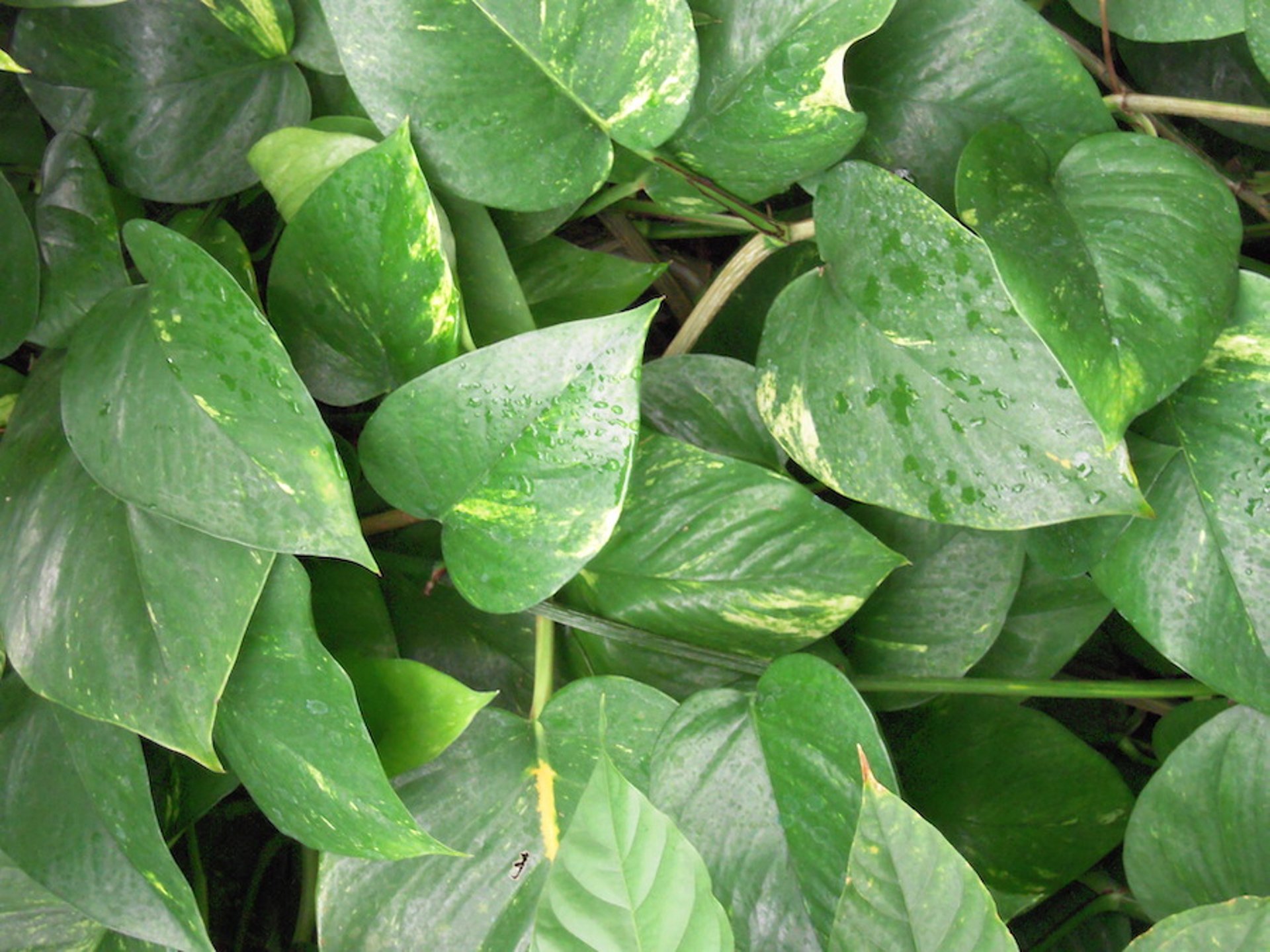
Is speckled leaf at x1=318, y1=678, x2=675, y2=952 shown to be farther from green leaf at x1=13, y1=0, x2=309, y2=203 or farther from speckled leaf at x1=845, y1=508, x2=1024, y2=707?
green leaf at x1=13, y1=0, x2=309, y2=203

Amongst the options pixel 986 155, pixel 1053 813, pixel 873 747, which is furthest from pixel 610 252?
pixel 1053 813

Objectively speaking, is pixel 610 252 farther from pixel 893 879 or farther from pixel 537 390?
pixel 893 879

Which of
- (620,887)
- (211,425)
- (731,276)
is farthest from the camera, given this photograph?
(731,276)

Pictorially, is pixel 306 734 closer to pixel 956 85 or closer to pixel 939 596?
pixel 939 596

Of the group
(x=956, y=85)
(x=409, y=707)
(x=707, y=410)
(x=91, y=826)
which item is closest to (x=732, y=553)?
(x=707, y=410)

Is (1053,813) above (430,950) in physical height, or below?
below

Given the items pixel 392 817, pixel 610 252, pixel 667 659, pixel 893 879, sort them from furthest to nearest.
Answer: pixel 610 252
pixel 667 659
pixel 392 817
pixel 893 879
